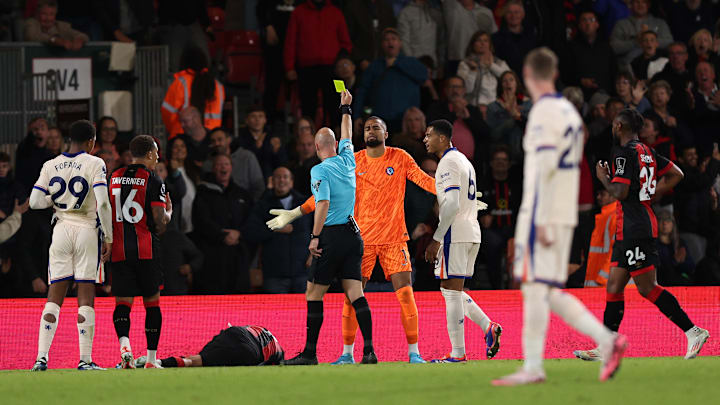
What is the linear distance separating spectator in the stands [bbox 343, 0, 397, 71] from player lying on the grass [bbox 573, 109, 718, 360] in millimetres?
7569

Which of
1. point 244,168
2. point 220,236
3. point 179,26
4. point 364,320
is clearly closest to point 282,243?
point 220,236

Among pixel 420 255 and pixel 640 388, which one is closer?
pixel 640 388

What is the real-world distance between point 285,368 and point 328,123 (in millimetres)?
7359

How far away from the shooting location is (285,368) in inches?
358

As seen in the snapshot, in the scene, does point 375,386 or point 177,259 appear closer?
point 375,386

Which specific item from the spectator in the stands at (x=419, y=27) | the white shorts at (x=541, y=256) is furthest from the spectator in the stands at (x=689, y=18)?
the white shorts at (x=541, y=256)

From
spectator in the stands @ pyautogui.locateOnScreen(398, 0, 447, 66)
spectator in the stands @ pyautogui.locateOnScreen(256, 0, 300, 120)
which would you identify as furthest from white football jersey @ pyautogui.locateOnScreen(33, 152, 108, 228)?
spectator in the stands @ pyautogui.locateOnScreen(398, 0, 447, 66)

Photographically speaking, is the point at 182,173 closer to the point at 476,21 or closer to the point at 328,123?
the point at 328,123

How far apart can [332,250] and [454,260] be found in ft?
3.85

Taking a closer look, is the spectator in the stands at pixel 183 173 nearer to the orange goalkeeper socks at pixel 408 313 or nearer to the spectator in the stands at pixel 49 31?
the spectator in the stands at pixel 49 31

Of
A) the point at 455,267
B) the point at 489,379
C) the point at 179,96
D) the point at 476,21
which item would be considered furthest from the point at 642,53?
Answer: the point at 489,379

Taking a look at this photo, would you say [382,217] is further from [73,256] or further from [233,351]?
[73,256]

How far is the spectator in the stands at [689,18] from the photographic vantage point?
59.0 ft

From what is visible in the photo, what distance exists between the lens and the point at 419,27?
658 inches
